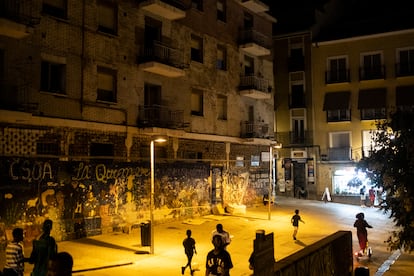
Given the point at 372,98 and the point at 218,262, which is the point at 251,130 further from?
the point at 218,262

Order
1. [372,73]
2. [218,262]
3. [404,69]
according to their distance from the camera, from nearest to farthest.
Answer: [218,262], [404,69], [372,73]

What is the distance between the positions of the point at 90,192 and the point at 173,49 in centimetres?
943

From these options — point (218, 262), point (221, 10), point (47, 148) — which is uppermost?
point (221, 10)

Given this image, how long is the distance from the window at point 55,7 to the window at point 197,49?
952cm

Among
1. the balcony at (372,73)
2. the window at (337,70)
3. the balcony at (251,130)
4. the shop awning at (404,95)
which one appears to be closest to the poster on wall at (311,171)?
the window at (337,70)

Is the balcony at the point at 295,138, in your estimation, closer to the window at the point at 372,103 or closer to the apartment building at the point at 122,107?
the window at the point at 372,103

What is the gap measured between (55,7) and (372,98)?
2877 centimetres

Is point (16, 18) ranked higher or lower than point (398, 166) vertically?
higher

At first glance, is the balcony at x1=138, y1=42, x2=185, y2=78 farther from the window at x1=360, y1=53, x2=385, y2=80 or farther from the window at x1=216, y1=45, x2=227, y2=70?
the window at x1=360, y1=53, x2=385, y2=80

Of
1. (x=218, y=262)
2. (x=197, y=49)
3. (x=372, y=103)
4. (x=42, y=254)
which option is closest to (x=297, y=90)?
(x=372, y=103)

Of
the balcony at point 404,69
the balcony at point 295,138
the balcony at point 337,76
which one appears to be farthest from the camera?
the balcony at point 295,138

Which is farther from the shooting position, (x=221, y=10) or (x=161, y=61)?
(x=221, y=10)

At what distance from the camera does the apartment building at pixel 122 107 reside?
665 inches

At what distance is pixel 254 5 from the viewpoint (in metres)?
32.4
